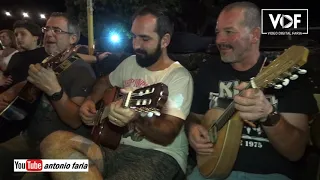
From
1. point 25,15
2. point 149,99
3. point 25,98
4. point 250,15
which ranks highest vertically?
point 25,15

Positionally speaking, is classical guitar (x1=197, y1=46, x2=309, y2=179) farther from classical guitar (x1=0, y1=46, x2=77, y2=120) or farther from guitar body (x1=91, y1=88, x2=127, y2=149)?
classical guitar (x1=0, y1=46, x2=77, y2=120)

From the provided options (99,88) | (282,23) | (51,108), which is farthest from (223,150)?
(282,23)

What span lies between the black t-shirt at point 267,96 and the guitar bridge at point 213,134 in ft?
0.66

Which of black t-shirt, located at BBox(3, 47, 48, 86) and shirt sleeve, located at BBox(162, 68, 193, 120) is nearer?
shirt sleeve, located at BBox(162, 68, 193, 120)

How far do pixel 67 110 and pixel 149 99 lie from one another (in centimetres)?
115

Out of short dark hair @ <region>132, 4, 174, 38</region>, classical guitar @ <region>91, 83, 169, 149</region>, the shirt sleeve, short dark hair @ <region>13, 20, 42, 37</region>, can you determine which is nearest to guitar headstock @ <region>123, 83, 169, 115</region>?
classical guitar @ <region>91, 83, 169, 149</region>

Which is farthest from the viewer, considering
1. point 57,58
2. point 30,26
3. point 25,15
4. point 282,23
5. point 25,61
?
point 25,15

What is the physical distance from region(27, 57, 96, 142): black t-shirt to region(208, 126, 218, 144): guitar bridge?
1110mm

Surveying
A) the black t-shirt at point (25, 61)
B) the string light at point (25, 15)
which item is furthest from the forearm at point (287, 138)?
the string light at point (25, 15)

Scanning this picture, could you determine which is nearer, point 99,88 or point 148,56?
point 148,56

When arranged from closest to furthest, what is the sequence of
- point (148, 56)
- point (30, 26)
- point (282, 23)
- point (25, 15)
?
1. point (148, 56)
2. point (30, 26)
3. point (282, 23)
4. point (25, 15)

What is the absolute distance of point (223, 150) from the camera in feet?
6.84

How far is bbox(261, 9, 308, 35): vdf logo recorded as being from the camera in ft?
16.9

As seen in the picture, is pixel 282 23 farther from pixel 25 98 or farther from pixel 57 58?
pixel 25 98
